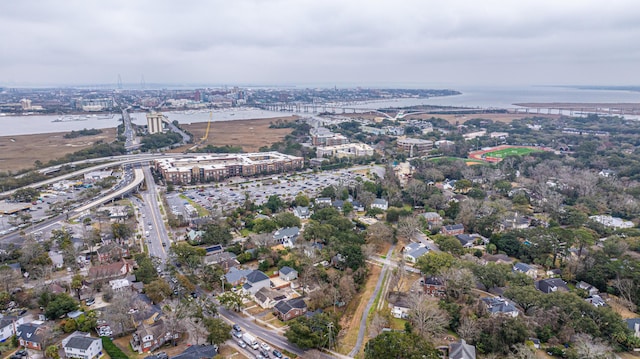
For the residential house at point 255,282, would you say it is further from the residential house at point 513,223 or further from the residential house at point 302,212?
the residential house at point 513,223

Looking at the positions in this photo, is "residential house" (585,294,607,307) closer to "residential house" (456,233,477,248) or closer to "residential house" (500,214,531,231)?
"residential house" (456,233,477,248)

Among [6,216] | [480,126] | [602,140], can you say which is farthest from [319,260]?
[480,126]

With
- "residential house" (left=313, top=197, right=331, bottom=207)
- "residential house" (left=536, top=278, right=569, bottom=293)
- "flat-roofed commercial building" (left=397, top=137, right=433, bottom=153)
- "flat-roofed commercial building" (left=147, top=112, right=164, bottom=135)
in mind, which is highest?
"flat-roofed commercial building" (left=147, top=112, right=164, bottom=135)

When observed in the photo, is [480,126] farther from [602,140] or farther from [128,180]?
[128,180]

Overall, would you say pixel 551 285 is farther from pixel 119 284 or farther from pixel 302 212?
pixel 119 284

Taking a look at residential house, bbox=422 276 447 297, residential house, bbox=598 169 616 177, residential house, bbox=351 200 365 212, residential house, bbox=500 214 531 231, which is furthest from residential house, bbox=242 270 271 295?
residential house, bbox=598 169 616 177

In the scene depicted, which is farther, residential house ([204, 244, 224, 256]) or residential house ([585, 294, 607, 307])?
residential house ([204, 244, 224, 256])
